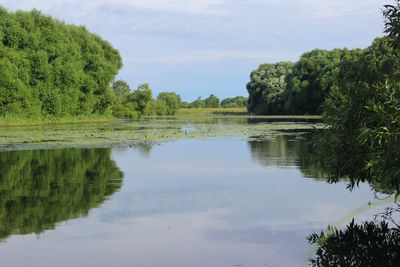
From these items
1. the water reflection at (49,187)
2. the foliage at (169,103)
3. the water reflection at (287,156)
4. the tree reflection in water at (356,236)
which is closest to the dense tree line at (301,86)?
the foliage at (169,103)

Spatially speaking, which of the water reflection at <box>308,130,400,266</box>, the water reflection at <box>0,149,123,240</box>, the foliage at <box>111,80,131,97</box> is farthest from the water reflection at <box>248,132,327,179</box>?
the foliage at <box>111,80,131,97</box>

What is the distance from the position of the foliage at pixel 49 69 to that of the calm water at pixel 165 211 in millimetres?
41252

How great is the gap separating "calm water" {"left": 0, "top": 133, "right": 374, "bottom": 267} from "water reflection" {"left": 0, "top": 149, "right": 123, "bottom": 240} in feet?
0.10

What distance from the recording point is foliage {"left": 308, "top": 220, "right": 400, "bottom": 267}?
7707mm

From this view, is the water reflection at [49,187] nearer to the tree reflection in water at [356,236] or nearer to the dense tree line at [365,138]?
the tree reflection in water at [356,236]

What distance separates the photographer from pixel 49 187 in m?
15.2

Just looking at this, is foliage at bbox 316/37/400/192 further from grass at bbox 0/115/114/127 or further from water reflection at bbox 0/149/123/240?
grass at bbox 0/115/114/127

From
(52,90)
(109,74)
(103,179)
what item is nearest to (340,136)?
(103,179)

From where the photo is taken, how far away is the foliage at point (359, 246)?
7.71 m

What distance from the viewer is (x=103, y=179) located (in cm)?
1697

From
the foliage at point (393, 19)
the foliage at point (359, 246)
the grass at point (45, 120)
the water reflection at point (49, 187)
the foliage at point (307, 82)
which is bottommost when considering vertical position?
the foliage at point (359, 246)

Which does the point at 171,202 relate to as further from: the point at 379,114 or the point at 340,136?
the point at 379,114

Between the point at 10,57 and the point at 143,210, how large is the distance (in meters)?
52.8

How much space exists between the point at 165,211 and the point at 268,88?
105469 millimetres
